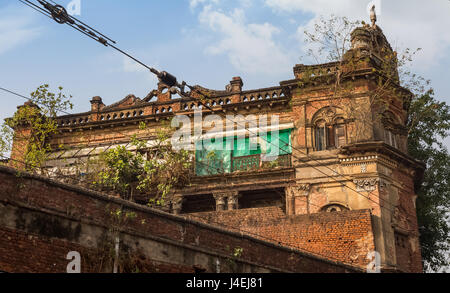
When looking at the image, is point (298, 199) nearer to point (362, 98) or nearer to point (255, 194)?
point (255, 194)

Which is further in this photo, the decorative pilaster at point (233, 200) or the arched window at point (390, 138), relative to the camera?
the decorative pilaster at point (233, 200)

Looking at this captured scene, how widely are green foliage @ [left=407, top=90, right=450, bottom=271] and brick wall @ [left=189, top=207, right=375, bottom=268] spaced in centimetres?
896

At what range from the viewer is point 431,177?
28.1 m

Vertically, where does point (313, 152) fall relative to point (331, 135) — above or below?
below

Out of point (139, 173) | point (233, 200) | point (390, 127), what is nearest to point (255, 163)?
point (233, 200)

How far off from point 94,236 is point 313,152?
13.4 m

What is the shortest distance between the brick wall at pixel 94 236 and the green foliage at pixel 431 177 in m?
14.9

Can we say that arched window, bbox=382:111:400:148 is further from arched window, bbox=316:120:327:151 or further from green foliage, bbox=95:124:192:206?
green foliage, bbox=95:124:192:206

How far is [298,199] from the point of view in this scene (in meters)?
22.9

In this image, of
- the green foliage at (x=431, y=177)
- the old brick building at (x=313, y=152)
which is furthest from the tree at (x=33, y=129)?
the green foliage at (x=431, y=177)

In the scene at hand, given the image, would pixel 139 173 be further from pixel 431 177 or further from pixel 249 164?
pixel 431 177

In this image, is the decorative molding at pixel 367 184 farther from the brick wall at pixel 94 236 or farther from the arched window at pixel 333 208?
the brick wall at pixel 94 236

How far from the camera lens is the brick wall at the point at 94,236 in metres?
10.4
